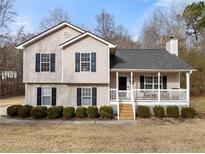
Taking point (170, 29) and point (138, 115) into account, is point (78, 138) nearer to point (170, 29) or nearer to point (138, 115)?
point (138, 115)

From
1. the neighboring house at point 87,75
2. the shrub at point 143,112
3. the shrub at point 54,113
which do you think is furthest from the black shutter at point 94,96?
the shrub at point 143,112

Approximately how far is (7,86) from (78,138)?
4439 cm

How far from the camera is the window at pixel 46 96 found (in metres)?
25.1

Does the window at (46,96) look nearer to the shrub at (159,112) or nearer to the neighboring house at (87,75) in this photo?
the neighboring house at (87,75)

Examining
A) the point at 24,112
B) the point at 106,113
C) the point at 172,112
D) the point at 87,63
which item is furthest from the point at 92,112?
the point at 172,112

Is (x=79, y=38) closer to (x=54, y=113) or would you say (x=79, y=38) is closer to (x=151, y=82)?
(x=54, y=113)

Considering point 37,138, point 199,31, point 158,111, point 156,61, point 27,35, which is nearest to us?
point 37,138

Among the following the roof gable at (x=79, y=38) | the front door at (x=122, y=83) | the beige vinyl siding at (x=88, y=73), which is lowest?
the front door at (x=122, y=83)

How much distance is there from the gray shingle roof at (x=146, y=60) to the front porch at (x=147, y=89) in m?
0.67

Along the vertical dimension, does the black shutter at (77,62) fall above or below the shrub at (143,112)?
above

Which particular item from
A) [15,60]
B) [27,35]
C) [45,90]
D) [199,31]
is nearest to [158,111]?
[45,90]

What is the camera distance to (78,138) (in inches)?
513

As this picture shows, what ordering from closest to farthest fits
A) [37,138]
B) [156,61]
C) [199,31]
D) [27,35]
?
[37,138]
[156,61]
[199,31]
[27,35]

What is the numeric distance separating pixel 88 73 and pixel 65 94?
8.72 ft
